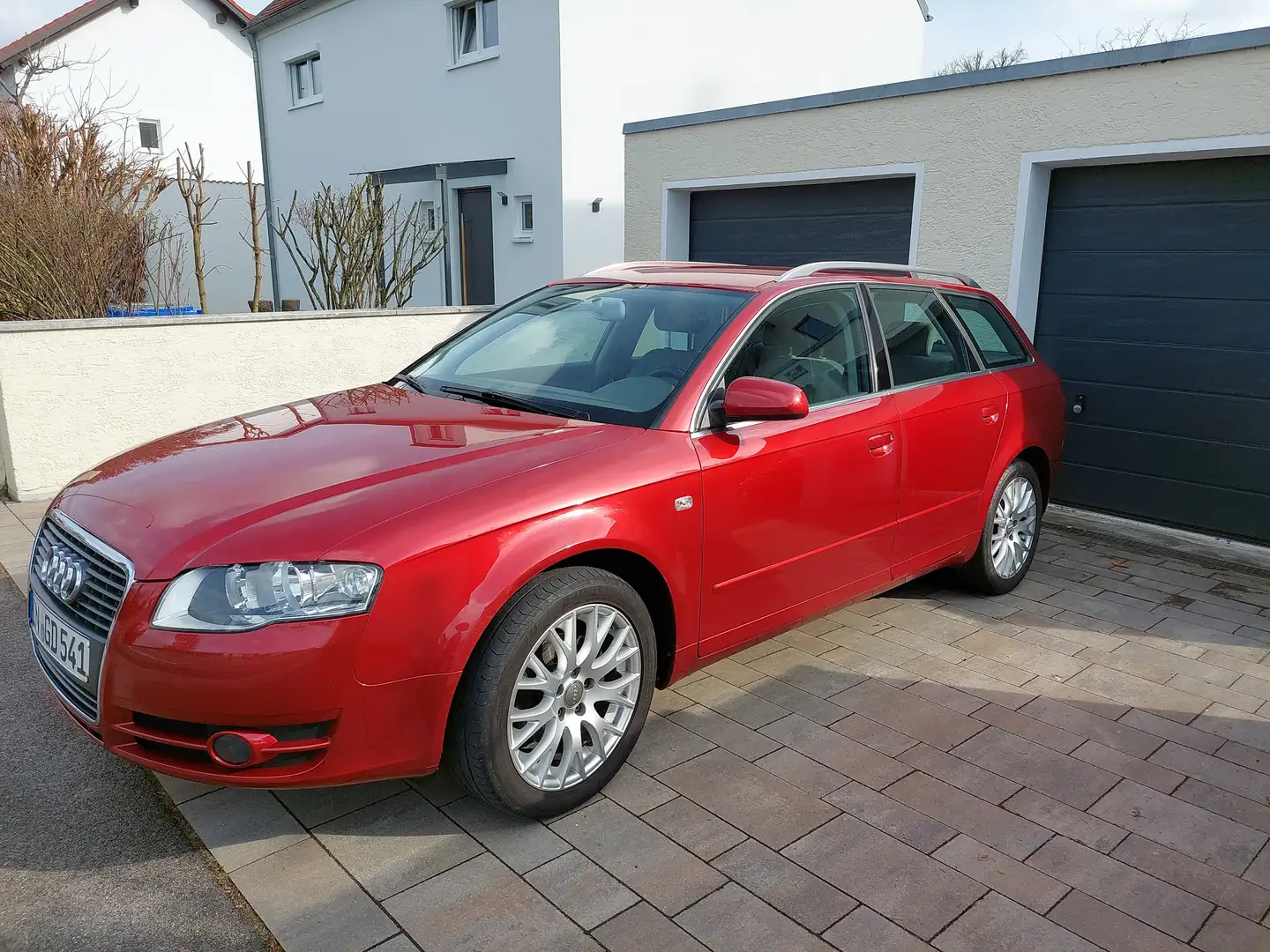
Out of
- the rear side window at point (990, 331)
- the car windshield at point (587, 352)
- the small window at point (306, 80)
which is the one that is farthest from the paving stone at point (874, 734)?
the small window at point (306, 80)

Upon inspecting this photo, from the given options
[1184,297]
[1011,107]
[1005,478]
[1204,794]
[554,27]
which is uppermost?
[554,27]

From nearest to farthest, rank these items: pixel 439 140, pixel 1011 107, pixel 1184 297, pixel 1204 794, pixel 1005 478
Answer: pixel 1204 794 → pixel 1005 478 → pixel 1184 297 → pixel 1011 107 → pixel 439 140

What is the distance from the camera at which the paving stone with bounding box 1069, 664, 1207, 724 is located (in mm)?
4020

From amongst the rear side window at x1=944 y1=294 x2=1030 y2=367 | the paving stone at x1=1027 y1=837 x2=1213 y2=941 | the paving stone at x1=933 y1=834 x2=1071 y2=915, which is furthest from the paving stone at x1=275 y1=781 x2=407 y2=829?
the rear side window at x1=944 y1=294 x2=1030 y2=367

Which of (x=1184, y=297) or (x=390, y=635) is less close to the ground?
(x=1184, y=297)

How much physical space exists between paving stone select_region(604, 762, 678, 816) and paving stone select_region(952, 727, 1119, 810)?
1.13 m

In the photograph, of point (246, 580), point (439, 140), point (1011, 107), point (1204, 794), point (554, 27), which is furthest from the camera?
point (439, 140)

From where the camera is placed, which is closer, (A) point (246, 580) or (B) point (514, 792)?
(A) point (246, 580)

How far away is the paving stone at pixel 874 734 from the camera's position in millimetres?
3635

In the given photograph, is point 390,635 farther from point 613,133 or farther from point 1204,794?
point 613,133

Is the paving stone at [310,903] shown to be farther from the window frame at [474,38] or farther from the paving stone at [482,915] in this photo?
the window frame at [474,38]

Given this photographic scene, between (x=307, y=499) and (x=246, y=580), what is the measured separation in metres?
0.32

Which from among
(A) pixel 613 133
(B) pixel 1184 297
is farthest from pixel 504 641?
(A) pixel 613 133

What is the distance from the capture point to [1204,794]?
340 cm
